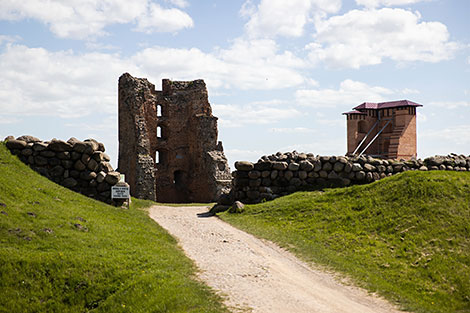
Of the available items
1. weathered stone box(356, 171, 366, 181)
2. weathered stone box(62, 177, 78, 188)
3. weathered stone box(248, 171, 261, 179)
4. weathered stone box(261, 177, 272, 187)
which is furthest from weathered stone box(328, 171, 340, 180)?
weathered stone box(62, 177, 78, 188)

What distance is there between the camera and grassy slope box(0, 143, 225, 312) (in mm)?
8875

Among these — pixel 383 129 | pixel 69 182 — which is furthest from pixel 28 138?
pixel 383 129

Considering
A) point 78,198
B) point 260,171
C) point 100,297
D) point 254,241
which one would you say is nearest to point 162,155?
point 260,171

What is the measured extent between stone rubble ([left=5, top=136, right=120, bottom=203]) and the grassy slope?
4025mm

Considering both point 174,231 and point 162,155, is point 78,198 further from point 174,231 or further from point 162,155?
point 162,155

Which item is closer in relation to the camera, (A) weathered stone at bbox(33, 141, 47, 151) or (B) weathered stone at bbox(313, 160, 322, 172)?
(A) weathered stone at bbox(33, 141, 47, 151)

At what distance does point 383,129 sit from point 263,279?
34.1 m

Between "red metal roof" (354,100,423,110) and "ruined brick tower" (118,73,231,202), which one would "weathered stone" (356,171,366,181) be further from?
"red metal roof" (354,100,423,110)

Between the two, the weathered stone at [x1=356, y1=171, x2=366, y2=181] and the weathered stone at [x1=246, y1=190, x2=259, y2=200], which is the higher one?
the weathered stone at [x1=356, y1=171, x2=366, y2=181]

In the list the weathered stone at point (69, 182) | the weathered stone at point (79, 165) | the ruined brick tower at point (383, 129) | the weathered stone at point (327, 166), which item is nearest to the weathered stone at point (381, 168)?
the weathered stone at point (327, 166)

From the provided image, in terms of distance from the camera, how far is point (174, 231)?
51.3 feet

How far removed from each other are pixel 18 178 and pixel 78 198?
2076 mm

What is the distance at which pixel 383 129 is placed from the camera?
1612 inches

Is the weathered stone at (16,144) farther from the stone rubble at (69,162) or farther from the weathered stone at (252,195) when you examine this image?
the weathered stone at (252,195)
